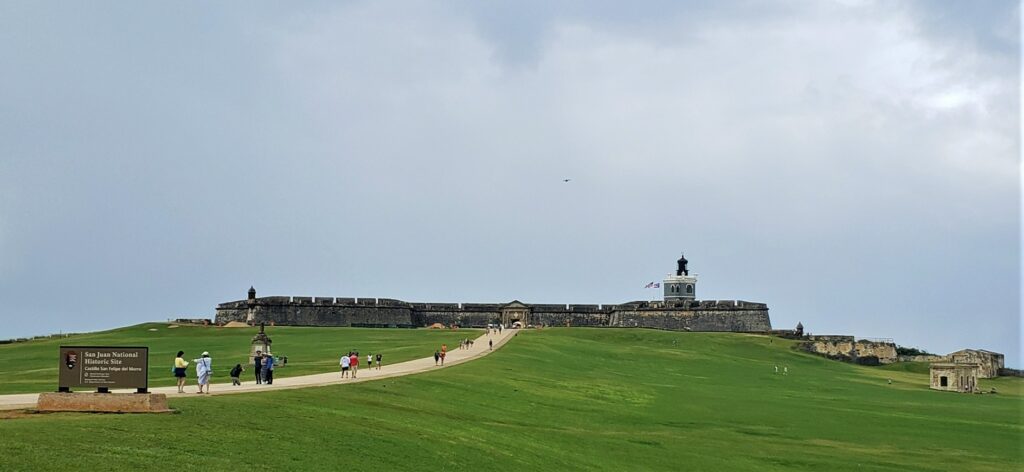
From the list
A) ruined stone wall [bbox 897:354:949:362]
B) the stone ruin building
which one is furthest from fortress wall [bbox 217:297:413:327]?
the stone ruin building

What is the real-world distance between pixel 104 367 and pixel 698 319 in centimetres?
8096

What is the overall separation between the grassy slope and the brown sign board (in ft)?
36.8

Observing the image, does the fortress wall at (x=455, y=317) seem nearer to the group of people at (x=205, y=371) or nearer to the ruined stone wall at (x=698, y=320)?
the ruined stone wall at (x=698, y=320)

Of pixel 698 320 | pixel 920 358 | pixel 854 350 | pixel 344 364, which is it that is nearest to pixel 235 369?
pixel 344 364

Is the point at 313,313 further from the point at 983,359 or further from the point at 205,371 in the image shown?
the point at 205,371

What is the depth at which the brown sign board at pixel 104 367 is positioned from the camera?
20828 millimetres

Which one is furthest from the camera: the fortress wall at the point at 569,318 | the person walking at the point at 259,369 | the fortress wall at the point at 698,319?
the fortress wall at the point at 569,318

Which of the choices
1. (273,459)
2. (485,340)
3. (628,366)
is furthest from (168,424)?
(485,340)

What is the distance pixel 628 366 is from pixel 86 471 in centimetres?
4949

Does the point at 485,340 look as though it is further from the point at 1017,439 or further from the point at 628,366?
the point at 1017,439

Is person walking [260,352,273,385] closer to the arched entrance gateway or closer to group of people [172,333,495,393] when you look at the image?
group of people [172,333,495,393]

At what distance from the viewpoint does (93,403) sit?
20906 mm

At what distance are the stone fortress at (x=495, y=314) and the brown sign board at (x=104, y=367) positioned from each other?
2851 inches

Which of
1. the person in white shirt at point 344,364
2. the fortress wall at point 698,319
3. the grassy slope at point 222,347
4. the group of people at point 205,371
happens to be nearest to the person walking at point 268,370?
the group of people at point 205,371
